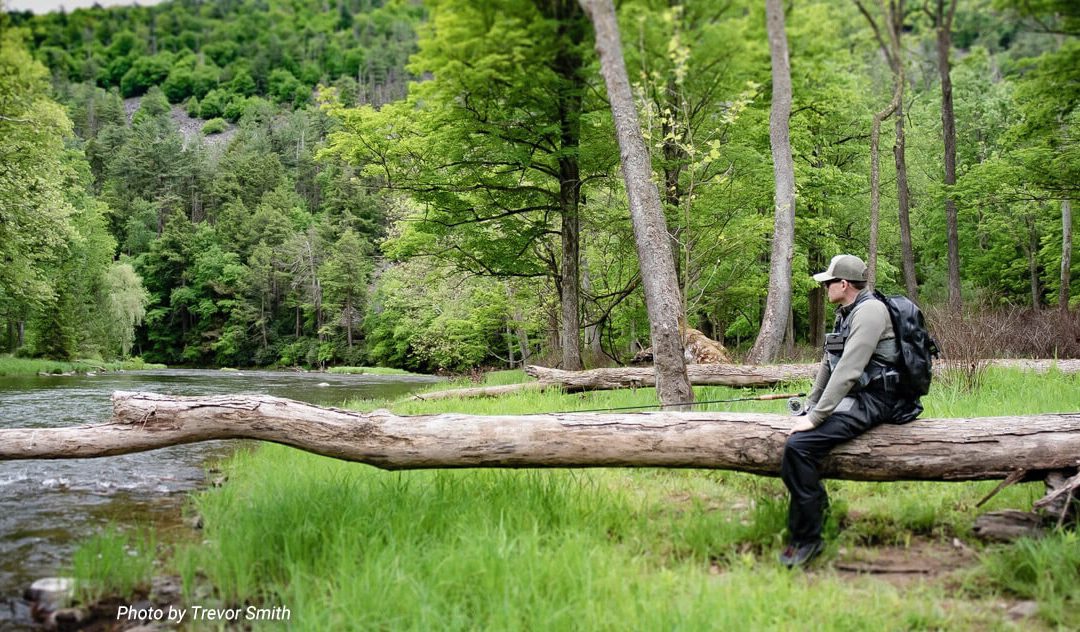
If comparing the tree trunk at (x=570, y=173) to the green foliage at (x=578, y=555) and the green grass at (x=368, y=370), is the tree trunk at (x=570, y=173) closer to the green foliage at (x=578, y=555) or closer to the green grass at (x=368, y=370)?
the green foliage at (x=578, y=555)

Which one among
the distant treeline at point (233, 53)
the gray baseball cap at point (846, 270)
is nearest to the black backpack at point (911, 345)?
the gray baseball cap at point (846, 270)

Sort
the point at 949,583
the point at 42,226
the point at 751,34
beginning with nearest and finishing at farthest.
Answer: the point at 949,583 < the point at 751,34 < the point at 42,226

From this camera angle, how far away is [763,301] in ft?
76.8

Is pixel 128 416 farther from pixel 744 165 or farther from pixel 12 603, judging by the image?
pixel 744 165

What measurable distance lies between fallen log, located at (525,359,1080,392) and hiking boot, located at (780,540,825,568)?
16.5ft

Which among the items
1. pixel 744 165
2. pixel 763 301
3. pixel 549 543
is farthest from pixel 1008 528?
pixel 763 301

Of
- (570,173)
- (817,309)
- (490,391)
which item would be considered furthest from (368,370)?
(570,173)

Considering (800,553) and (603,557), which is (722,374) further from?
(603,557)

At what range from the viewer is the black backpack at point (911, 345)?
12.7 feet

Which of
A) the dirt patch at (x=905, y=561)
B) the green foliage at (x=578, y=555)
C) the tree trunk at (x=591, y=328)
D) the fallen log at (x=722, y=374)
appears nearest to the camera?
the green foliage at (x=578, y=555)

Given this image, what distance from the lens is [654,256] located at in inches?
283

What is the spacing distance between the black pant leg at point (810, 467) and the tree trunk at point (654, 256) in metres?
3.28

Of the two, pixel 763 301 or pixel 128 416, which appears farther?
pixel 763 301

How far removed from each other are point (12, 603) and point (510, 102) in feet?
31.4
